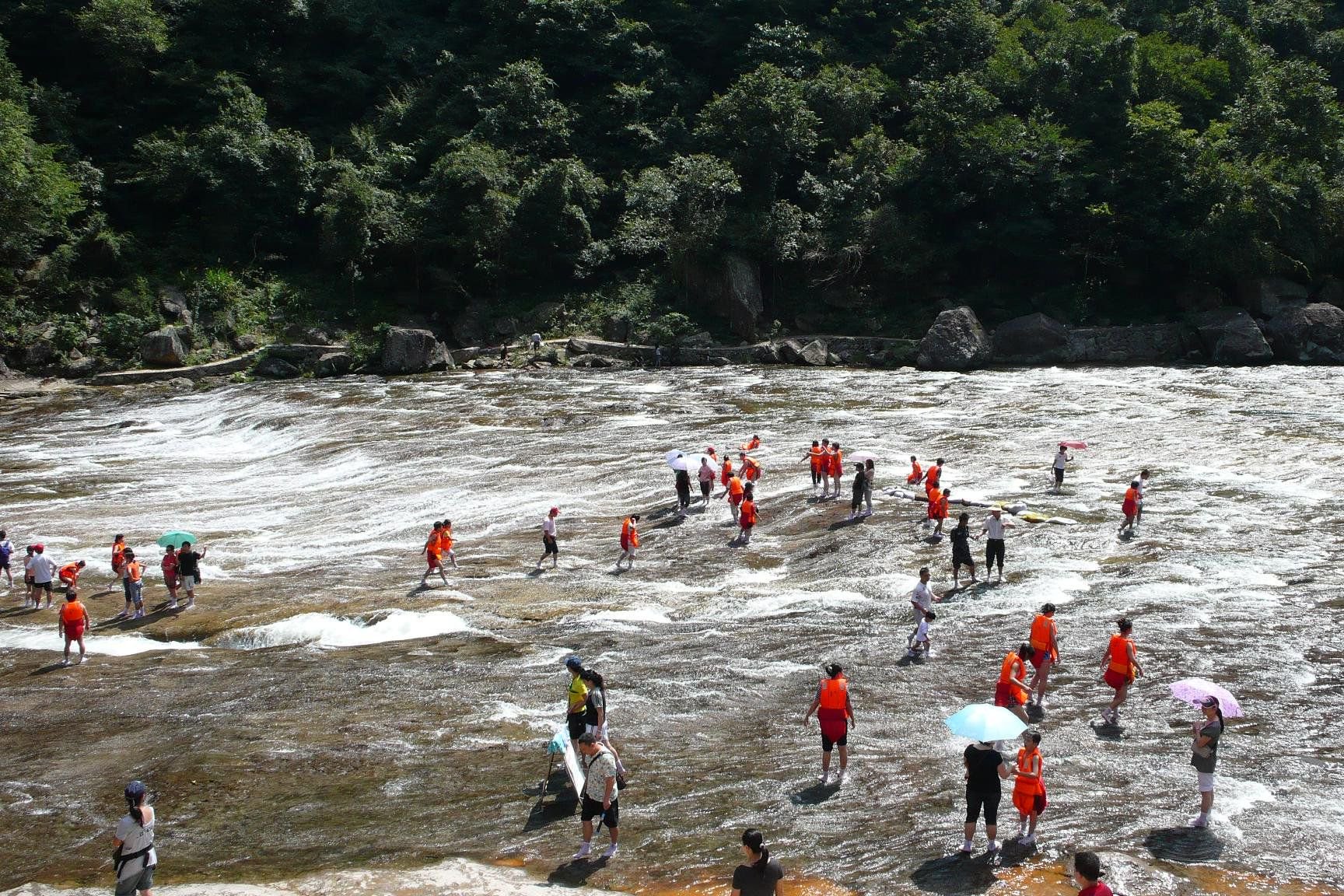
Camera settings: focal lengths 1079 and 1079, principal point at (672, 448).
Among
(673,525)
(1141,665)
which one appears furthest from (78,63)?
Answer: (1141,665)

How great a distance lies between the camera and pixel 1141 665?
13.8m

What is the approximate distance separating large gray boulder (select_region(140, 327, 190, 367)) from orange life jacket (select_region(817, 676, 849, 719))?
39.6 metres

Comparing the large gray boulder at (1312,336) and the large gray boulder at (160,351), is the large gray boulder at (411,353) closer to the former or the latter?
the large gray boulder at (160,351)

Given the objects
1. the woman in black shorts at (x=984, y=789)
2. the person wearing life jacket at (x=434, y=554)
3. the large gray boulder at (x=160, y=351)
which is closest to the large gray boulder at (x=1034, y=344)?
the person wearing life jacket at (x=434, y=554)

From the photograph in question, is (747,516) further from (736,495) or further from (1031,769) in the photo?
(1031,769)

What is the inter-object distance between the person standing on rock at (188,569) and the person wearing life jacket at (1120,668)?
14.3m

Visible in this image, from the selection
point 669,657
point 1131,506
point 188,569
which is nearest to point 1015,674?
point 669,657

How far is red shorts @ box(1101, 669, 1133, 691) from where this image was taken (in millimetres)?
12305

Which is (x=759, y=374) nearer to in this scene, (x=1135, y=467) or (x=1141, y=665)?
(x=1135, y=467)

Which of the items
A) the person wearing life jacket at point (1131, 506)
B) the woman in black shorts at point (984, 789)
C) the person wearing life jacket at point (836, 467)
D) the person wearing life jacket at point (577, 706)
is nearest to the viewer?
the woman in black shorts at point (984, 789)

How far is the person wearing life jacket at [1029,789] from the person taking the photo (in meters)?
9.62

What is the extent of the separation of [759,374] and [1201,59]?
30.4 meters

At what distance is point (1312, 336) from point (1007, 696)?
116 ft

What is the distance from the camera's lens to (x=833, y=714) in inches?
432
